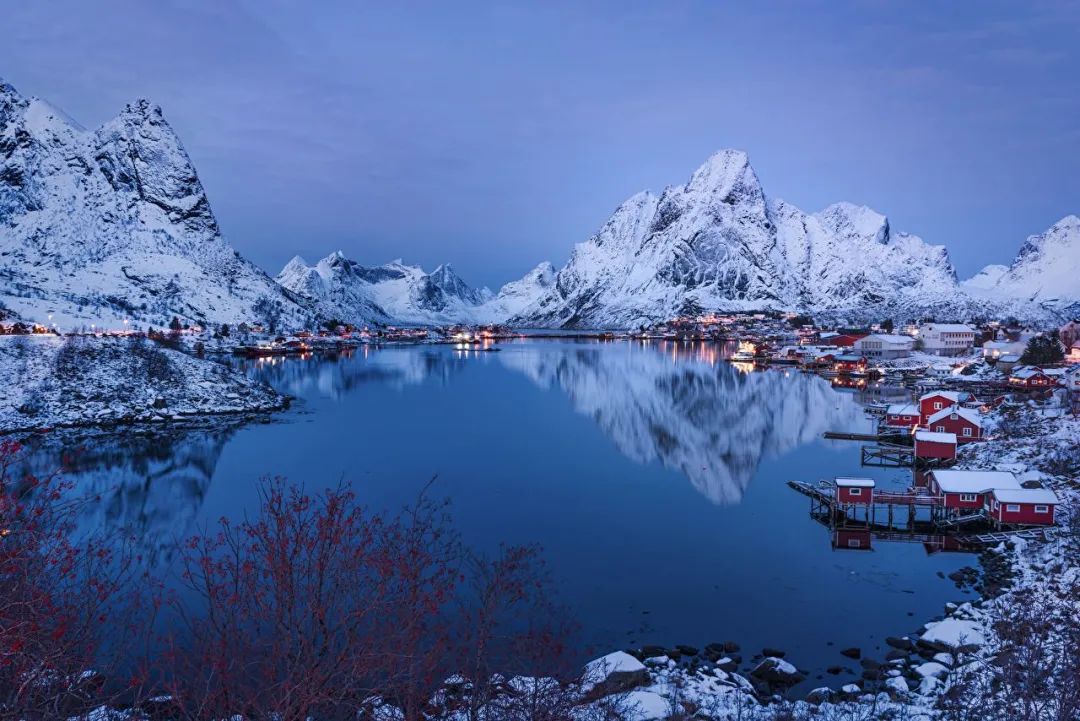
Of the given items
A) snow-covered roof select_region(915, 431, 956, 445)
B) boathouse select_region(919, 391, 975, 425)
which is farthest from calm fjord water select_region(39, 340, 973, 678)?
boathouse select_region(919, 391, 975, 425)

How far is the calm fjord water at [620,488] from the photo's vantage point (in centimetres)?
1888

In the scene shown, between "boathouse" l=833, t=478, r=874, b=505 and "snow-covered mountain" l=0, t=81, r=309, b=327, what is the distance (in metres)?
108

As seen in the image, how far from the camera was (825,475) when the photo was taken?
34.0 meters

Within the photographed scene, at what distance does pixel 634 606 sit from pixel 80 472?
27.0 m

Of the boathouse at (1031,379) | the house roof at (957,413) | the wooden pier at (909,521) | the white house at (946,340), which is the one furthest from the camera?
the white house at (946,340)

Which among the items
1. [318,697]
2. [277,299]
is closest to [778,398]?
[318,697]

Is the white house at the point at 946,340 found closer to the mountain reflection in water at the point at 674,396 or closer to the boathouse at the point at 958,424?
the mountain reflection in water at the point at 674,396

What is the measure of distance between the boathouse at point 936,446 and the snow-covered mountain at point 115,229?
4229 inches

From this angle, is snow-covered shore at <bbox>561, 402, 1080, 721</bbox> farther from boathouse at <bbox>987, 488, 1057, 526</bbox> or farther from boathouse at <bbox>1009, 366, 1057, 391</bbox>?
boathouse at <bbox>1009, 366, 1057, 391</bbox>

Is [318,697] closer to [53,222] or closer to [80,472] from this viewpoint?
[80,472]

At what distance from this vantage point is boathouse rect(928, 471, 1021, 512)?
86.0ft

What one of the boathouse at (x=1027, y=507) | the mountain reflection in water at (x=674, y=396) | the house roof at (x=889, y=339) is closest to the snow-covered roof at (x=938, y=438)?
the mountain reflection in water at (x=674, y=396)

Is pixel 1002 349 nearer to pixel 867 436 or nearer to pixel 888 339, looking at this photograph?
pixel 888 339

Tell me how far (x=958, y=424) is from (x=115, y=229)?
163 m
